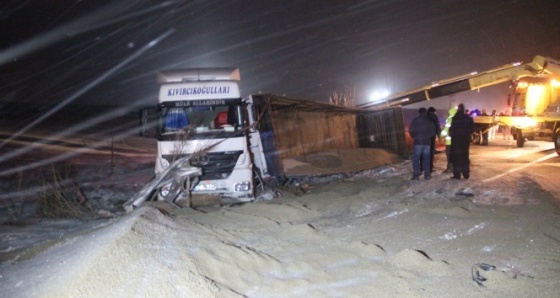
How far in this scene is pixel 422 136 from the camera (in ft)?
32.6

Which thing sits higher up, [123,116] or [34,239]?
[123,116]

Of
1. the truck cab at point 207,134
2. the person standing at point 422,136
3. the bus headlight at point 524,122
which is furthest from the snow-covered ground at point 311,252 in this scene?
the bus headlight at point 524,122

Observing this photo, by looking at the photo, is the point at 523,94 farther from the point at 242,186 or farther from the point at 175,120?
the point at 175,120

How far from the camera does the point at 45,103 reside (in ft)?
135

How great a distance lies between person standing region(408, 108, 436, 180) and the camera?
990 cm

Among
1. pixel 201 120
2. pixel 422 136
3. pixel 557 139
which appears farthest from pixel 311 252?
pixel 557 139

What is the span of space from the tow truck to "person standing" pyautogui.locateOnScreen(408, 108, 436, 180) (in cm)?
675

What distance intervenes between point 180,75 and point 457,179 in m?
7.23

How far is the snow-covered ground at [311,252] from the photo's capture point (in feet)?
12.0

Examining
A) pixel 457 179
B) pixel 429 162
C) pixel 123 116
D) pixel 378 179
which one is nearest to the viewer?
pixel 457 179

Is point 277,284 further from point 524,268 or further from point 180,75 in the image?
point 180,75

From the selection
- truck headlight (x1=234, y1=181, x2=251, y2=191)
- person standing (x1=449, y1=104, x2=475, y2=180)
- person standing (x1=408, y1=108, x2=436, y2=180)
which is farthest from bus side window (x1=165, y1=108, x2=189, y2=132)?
person standing (x1=449, y1=104, x2=475, y2=180)

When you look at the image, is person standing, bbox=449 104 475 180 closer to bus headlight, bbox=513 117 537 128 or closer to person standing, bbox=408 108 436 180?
person standing, bbox=408 108 436 180

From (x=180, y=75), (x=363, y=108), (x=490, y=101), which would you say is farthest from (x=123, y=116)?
(x=490, y=101)
